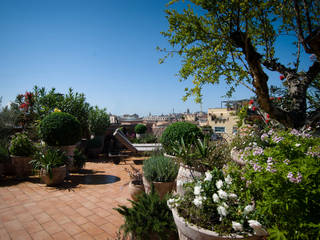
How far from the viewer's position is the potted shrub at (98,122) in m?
10.0

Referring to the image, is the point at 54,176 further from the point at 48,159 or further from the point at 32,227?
the point at 32,227

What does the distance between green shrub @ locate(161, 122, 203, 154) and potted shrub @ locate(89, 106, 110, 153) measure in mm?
5590

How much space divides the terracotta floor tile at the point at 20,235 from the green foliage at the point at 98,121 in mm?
7593

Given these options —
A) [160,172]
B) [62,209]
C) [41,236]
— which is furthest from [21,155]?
[160,172]

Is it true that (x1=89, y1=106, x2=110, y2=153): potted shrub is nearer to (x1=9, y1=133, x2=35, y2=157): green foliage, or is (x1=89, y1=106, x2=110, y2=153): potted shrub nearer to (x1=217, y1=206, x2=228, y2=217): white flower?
(x1=9, y1=133, x2=35, y2=157): green foliage

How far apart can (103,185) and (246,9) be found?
15.9ft

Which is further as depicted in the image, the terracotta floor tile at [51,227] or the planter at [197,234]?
the terracotta floor tile at [51,227]

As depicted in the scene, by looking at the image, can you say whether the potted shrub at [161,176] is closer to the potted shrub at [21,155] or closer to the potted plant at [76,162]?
the potted plant at [76,162]

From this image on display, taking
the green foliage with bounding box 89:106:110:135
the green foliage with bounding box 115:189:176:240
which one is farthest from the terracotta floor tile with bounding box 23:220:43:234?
the green foliage with bounding box 89:106:110:135

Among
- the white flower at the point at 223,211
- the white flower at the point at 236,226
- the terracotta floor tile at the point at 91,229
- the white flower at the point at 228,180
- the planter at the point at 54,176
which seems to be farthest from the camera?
the planter at the point at 54,176

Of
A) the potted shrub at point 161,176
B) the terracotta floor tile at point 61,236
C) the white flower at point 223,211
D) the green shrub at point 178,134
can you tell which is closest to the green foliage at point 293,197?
the white flower at point 223,211

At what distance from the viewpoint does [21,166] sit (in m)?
5.21

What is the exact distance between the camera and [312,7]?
3725 mm

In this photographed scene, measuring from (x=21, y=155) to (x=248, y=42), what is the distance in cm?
639
